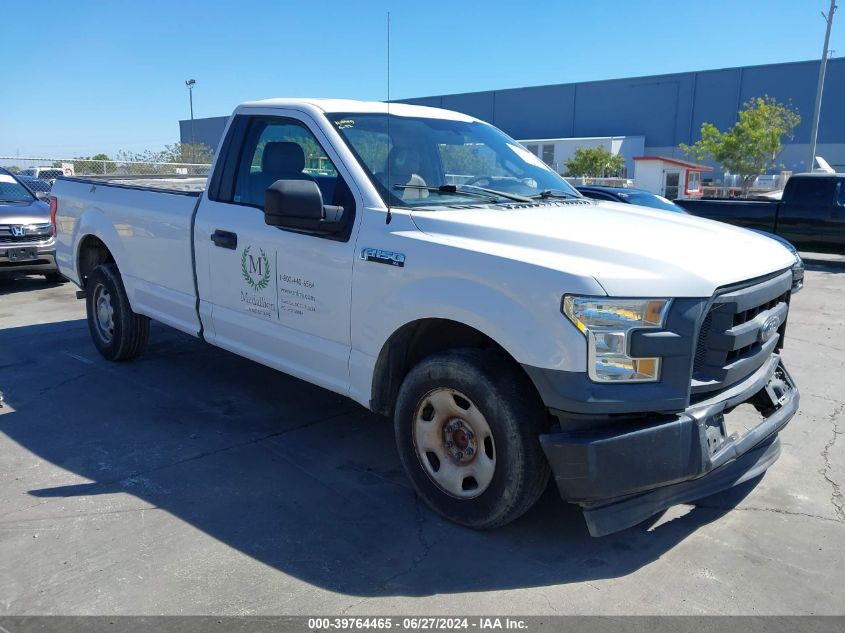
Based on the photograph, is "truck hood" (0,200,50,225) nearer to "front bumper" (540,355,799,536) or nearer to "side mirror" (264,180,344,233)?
"side mirror" (264,180,344,233)

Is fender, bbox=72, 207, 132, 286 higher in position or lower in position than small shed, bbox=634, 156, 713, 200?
lower

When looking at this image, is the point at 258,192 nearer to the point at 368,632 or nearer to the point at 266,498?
the point at 266,498

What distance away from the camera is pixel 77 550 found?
3.34 metres

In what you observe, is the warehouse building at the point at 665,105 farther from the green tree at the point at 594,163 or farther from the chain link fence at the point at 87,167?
the chain link fence at the point at 87,167

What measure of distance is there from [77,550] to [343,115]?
2.75 meters

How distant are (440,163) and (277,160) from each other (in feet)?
3.54

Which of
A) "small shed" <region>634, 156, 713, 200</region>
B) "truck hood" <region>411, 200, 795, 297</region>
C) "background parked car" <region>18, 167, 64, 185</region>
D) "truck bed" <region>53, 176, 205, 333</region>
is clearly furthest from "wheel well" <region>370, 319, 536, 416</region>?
"small shed" <region>634, 156, 713, 200</region>

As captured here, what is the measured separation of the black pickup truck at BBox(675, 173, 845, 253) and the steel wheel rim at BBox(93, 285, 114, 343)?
38.8 feet

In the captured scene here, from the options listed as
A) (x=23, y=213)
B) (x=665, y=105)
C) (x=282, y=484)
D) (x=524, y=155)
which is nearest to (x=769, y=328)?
(x=524, y=155)

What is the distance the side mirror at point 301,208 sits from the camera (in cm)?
369

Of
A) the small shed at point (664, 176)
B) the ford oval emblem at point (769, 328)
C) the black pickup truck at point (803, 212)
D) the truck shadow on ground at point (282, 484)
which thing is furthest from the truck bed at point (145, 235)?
the small shed at point (664, 176)

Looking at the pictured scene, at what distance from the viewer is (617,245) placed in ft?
10.5

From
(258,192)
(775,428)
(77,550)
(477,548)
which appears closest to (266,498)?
(77,550)

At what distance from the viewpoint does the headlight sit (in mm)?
2918
